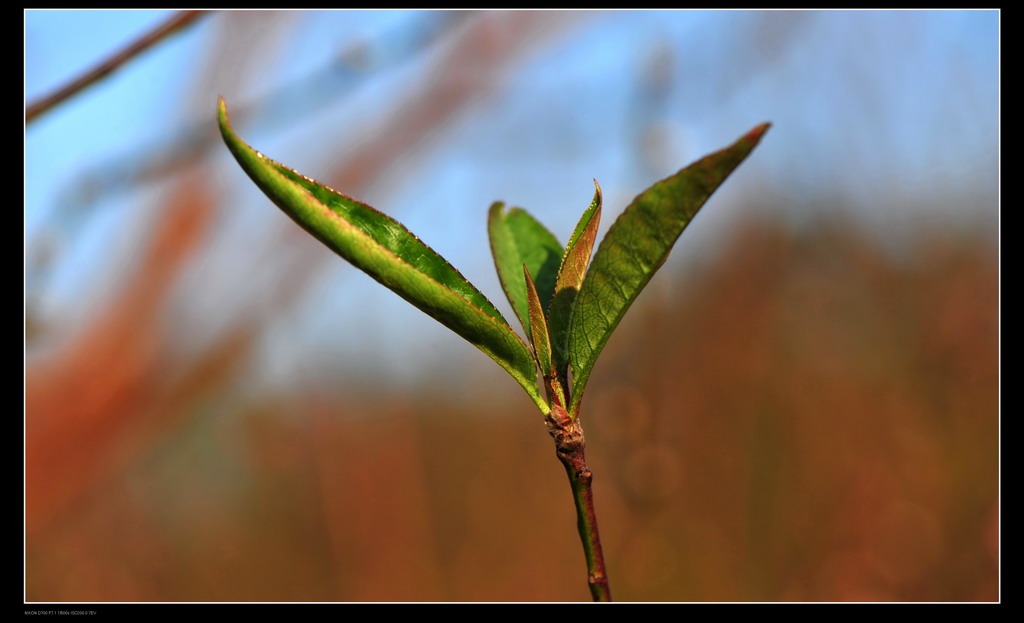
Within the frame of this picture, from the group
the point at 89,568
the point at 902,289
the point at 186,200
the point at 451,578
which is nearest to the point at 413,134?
the point at 186,200

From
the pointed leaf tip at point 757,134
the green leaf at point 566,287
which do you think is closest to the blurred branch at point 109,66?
the green leaf at point 566,287

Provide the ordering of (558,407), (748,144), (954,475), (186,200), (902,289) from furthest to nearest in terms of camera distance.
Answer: (902,289), (954,475), (186,200), (558,407), (748,144)

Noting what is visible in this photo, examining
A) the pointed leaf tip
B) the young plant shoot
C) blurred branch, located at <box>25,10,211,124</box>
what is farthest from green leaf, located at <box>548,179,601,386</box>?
blurred branch, located at <box>25,10,211,124</box>

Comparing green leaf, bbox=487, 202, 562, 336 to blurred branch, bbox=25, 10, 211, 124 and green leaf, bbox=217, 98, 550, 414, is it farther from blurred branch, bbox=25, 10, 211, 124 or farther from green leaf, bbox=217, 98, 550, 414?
blurred branch, bbox=25, 10, 211, 124

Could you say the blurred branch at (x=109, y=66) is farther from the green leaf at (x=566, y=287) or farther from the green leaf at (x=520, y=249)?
the green leaf at (x=566, y=287)

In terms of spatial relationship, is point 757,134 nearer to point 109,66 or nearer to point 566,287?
point 566,287

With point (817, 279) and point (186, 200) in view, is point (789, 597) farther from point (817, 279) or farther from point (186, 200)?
point (186, 200)

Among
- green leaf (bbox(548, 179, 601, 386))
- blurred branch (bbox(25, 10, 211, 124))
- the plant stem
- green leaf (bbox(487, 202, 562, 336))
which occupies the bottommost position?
the plant stem
